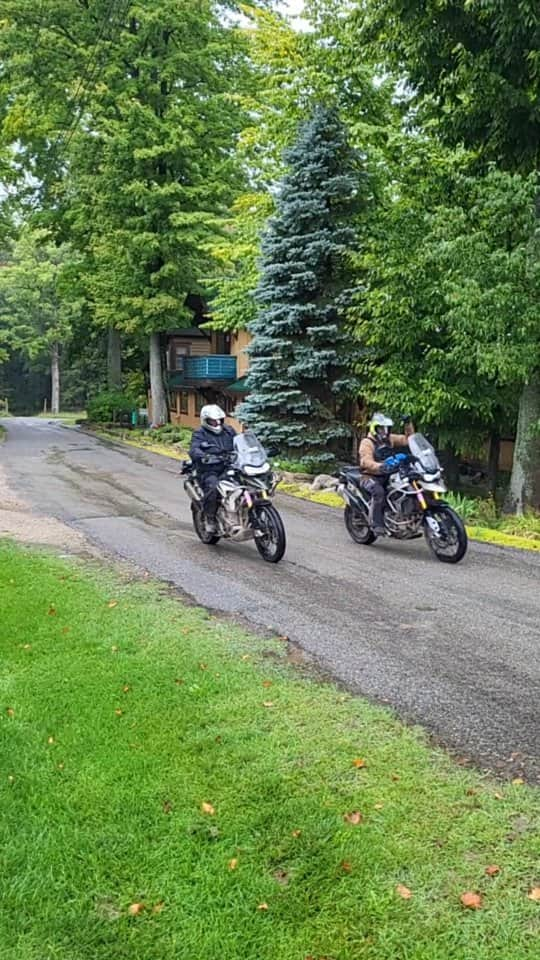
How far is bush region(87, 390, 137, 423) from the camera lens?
1319 inches

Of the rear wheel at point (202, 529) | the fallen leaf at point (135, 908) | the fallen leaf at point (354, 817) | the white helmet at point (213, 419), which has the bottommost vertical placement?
the fallen leaf at point (135, 908)

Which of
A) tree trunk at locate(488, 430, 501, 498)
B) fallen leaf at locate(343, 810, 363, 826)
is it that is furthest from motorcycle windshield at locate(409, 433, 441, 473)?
tree trunk at locate(488, 430, 501, 498)

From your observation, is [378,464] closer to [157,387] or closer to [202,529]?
[202,529]

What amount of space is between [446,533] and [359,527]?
1.37m

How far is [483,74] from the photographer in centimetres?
973

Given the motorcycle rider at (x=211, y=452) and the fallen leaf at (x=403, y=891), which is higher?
the motorcycle rider at (x=211, y=452)

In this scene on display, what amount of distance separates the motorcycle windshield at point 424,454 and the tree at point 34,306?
4840 centimetres

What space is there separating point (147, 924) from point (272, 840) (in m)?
0.62

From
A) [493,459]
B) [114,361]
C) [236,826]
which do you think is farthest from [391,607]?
[114,361]

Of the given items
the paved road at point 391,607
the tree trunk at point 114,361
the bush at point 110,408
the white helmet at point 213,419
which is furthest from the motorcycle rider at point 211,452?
the tree trunk at point 114,361

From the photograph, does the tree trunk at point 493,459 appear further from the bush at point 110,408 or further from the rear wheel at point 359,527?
the bush at point 110,408

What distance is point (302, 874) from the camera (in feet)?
8.98

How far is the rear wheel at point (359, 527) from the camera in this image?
8945mm

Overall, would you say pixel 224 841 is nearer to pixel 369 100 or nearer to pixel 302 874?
pixel 302 874
